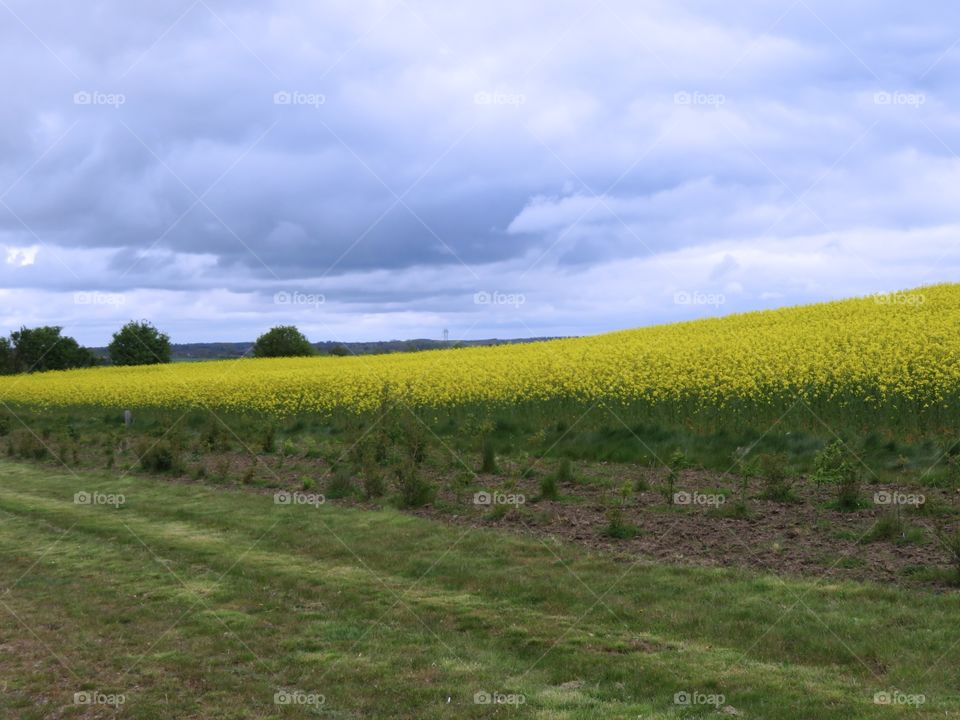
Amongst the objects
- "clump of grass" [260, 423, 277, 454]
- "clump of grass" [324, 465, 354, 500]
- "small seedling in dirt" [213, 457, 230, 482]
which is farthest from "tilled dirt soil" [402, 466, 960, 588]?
"clump of grass" [260, 423, 277, 454]

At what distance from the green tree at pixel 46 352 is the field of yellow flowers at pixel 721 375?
189ft

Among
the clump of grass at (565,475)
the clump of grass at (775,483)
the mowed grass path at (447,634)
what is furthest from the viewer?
the clump of grass at (565,475)

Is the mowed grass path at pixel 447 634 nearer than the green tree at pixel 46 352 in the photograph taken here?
Yes

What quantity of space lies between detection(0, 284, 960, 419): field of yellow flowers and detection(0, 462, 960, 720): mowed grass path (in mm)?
9474

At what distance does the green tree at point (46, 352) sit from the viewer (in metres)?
88.8

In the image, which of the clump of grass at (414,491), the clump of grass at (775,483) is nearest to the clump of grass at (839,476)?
the clump of grass at (775,483)

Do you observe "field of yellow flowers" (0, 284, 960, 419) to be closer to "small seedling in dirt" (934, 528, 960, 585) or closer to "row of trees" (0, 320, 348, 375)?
"small seedling in dirt" (934, 528, 960, 585)

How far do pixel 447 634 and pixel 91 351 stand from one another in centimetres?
9534

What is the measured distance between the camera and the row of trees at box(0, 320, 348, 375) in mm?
88750

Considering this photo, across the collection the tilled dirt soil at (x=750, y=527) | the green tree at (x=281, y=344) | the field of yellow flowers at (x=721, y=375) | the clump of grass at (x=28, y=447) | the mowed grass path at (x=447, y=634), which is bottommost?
the mowed grass path at (x=447, y=634)

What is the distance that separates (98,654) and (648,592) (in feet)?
19.0

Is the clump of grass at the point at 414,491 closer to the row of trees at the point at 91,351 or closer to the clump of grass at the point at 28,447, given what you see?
the clump of grass at the point at 28,447

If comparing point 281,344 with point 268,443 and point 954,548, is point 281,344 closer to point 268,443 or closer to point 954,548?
point 268,443

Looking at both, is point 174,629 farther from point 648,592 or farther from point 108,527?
point 108,527
